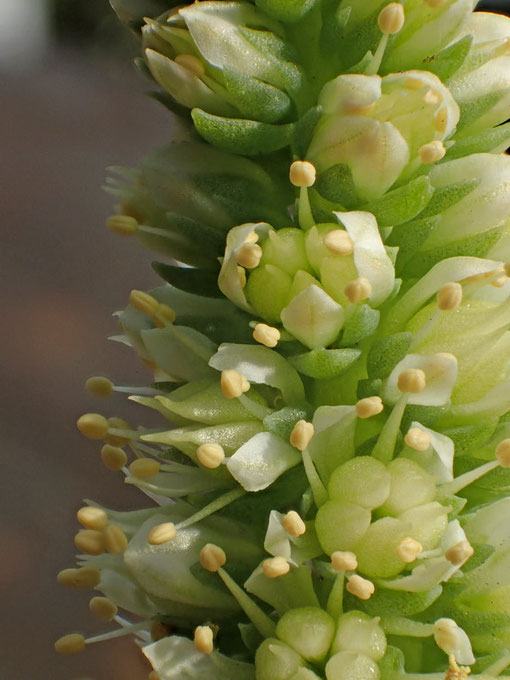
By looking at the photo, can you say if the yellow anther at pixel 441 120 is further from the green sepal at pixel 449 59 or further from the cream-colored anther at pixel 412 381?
the cream-colored anther at pixel 412 381

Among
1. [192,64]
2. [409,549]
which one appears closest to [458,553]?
[409,549]

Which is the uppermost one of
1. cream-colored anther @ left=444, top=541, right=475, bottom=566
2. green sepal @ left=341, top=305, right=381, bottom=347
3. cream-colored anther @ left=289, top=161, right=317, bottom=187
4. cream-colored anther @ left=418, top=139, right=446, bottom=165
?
cream-colored anther @ left=289, top=161, right=317, bottom=187

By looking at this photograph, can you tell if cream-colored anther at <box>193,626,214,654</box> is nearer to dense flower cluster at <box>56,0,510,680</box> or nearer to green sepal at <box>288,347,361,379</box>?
dense flower cluster at <box>56,0,510,680</box>

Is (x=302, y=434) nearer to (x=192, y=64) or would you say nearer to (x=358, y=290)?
(x=358, y=290)

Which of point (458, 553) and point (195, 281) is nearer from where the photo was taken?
point (458, 553)

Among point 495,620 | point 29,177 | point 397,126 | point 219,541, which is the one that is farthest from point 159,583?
point 29,177

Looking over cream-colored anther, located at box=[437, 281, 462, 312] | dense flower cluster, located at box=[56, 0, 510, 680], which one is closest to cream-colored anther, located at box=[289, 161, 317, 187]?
dense flower cluster, located at box=[56, 0, 510, 680]

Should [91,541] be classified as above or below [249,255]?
below
